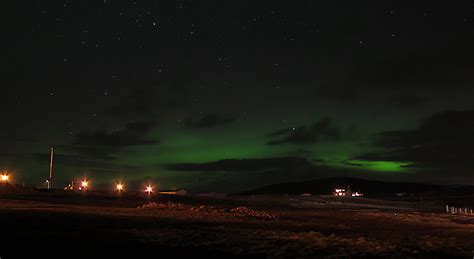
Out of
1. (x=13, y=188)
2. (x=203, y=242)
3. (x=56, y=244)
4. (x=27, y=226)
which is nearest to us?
(x=56, y=244)

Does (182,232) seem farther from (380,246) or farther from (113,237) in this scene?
(380,246)

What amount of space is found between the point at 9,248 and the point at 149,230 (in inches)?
370

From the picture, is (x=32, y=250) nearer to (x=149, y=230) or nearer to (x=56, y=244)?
(x=56, y=244)

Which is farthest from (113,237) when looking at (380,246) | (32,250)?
(380,246)

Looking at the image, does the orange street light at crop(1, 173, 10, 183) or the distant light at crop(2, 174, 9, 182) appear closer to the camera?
the distant light at crop(2, 174, 9, 182)

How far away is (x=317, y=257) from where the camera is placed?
20344 millimetres

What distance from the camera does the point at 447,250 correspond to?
24203 millimetres

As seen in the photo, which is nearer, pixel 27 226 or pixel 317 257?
pixel 317 257

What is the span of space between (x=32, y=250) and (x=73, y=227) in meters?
8.24

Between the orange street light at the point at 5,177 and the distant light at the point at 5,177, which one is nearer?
the distant light at the point at 5,177

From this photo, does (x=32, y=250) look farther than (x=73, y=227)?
No

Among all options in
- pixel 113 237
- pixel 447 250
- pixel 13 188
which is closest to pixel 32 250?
pixel 113 237

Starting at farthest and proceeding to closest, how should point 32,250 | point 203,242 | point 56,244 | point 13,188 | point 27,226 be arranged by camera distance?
point 13,188, point 27,226, point 203,242, point 56,244, point 32,250

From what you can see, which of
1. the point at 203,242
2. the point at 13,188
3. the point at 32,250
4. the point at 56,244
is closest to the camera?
the point at 32,250
